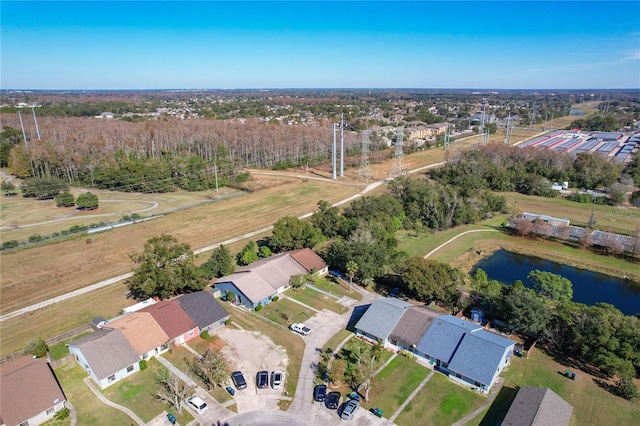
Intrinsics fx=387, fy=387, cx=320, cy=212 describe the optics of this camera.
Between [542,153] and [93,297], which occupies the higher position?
[542,153]

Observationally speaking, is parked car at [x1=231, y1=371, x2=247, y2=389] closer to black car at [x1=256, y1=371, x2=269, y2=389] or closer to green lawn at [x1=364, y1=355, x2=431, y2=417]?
black car at [x1=256, y1=371, x2=269, y2=389]

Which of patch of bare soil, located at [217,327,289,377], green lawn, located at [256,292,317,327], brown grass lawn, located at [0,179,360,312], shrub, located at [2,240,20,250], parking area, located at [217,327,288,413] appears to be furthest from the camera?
shrub, located at [2,240,20,250]

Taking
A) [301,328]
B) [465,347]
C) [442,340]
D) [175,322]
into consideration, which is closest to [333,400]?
[301,328]

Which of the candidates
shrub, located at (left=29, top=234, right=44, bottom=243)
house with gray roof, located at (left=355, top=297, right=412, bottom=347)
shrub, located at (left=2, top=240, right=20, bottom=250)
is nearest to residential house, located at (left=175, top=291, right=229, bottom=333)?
house with gray roof, located at (left=355, top=297, right=412, bottom=347)

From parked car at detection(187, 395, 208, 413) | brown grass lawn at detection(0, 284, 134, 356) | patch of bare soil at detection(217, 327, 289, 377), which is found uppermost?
parked car at detection(187, 395, 208, 413)

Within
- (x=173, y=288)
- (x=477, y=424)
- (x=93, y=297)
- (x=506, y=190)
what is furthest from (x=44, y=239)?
(x=506, y=190)

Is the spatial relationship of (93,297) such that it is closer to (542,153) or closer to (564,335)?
(564,335)

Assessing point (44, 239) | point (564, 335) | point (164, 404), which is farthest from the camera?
point (44, 239)

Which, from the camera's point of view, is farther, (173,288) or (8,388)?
(173,288)
